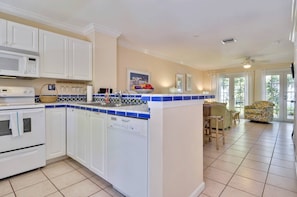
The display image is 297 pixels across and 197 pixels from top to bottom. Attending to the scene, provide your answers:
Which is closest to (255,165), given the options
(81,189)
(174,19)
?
(81,189)

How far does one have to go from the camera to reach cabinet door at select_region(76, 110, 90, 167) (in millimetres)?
2156

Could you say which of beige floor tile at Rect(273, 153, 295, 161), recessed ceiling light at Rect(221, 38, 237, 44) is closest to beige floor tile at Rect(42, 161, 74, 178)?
beige floor tile at Rect(273, 153, 295, 161)

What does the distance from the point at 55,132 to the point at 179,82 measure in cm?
513

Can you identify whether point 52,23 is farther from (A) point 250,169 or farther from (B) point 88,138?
(A) point 250,169

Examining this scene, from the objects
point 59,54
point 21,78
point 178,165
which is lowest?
point 178,165

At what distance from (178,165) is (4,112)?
219 cm

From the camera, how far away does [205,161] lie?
2.64m

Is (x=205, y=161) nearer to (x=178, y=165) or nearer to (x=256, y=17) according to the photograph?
(x=178, y=165)

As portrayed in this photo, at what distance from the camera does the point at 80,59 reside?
3102 millimetres

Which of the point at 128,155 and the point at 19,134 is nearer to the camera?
the point at 128,155

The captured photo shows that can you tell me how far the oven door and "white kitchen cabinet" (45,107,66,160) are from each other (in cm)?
11

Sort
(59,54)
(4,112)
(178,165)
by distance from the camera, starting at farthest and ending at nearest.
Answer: (59,54)
(4,112)
(178,165)

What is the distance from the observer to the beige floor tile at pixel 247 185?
182cm

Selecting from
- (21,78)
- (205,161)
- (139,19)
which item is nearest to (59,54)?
(21,78)
